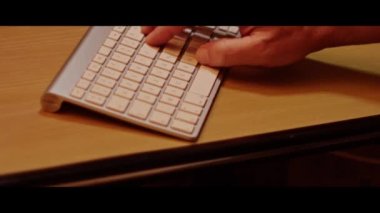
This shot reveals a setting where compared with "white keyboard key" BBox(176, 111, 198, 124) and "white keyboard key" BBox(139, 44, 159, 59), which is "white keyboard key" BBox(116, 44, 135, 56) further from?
"white keyboard key" BBox(176, 111, 198, 124)

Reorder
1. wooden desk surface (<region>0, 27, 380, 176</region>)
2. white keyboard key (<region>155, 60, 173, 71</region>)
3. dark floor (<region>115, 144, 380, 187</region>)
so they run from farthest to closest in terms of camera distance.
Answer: dark floor (<region>115, 144, 380, 187</region>) < white keyboard key (<region>155, 60, 173, 71</region>) < wooden desk surface (<region>0, 27, 380, 176</region>)

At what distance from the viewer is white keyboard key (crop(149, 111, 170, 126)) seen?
1.77 feet

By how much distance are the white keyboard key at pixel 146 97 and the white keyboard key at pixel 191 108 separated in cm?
3

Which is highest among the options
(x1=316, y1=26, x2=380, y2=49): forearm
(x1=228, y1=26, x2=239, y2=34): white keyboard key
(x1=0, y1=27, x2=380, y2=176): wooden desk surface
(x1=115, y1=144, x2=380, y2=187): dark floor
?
(x1=316, y1=26, x2=380, y2=49): forearm

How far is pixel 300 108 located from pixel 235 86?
88 mm

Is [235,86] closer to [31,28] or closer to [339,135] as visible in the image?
[339,135]

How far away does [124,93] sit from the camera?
1.86 ft

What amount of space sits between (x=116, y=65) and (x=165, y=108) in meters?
0.09

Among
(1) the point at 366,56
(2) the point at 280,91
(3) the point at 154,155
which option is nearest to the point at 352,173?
(1) the point at 366,56

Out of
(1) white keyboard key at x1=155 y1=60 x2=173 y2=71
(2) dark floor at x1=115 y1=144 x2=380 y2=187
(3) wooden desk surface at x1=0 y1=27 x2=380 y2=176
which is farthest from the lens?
(2) dark floor at x1=115 y1=144 x2=380 y2=187

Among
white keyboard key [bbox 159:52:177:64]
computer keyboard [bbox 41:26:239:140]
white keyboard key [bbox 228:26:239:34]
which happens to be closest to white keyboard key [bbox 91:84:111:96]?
computer keyboard [bbox 41:26:239:140]

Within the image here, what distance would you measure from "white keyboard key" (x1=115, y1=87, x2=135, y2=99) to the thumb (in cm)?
12

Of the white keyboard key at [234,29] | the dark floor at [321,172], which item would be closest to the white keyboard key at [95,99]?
the white keyboard key at [234,29]
